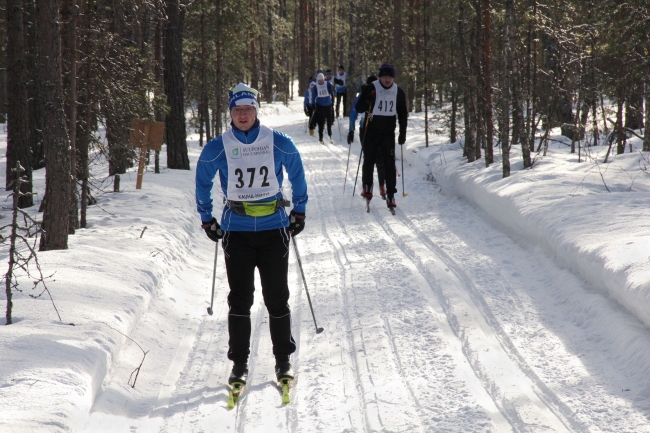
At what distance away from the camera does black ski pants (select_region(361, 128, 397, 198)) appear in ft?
33.9

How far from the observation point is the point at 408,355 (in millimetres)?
4883

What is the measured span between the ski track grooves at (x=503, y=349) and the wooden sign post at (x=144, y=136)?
5427 millimetres

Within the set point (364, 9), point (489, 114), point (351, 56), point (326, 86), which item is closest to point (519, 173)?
point (489, 114)

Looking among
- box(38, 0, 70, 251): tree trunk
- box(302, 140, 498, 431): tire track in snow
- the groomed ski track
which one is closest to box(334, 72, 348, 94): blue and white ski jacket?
the groomed ski track

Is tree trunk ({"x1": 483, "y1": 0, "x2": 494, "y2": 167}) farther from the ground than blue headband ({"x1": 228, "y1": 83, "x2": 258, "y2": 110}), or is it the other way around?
tree trunk ({"x1": 483, "y1": 0, "x2": 494, "y2": 167})

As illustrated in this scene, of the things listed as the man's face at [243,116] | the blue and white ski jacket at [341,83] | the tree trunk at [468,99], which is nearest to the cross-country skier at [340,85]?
the blue and white ski jacket at [341,83]

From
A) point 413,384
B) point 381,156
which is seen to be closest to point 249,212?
point 413,384

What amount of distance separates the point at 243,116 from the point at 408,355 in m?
2.32

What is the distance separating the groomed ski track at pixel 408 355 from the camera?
3.96m

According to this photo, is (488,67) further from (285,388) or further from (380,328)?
(285,388)

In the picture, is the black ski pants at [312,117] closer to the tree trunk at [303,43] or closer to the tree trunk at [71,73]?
the tree trunk at [71,73]

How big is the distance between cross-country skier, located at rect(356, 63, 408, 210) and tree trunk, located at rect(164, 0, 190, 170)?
5.25 m

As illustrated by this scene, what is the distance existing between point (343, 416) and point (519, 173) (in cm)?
759

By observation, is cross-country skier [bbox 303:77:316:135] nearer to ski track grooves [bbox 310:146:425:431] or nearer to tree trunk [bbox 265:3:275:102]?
tree trunk [bbox 265:3:275:102]
